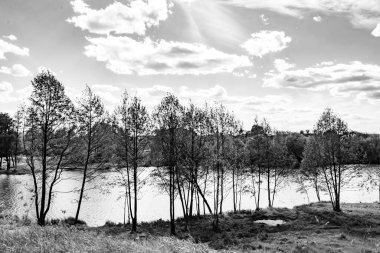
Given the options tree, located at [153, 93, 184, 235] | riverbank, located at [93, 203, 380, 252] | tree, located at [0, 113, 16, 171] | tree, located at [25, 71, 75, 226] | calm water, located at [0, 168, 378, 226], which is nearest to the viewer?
riverbank, located at [93, 203, 380, 252]

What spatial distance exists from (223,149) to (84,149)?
14.5 metres

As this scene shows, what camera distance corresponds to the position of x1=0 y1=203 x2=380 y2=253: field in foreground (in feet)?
29.0

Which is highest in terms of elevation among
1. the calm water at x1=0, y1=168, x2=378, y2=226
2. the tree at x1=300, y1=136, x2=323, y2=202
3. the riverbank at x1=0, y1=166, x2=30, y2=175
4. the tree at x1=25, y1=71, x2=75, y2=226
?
the tree at x1=25, y1=71, x2=75, y2=226

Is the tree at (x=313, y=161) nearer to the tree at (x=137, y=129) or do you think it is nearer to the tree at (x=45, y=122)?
the tree at (x=137, y=129)

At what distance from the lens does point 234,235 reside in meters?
26.3

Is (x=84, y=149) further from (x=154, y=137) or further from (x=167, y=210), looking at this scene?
(x=167, y=210)

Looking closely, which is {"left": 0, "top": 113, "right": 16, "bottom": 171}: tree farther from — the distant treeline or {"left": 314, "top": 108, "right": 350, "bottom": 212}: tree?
{"left": 314, "top": 108, "right": 350, "bottom": 212}: tree

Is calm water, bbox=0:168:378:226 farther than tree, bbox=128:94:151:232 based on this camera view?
Yes

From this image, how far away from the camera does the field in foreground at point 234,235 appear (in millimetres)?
8830

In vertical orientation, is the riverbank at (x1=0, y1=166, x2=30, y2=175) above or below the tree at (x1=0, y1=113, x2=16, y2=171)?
below

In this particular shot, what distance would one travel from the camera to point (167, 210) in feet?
142

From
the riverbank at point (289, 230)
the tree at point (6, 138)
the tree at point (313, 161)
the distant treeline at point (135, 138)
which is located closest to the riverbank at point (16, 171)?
the tree at point (6, 138)

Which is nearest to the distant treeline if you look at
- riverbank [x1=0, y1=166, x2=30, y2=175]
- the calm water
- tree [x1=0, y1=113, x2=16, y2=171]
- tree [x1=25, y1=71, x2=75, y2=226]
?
tree [x1=25, y1=71, x2=75, y2=226]

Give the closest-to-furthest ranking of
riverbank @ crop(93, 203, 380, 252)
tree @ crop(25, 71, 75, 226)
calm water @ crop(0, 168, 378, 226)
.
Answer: riverbank @ crop(93, 203, 380, 252) → tree @ crop(25, 71, 75, 226) → calm water @ crop(0, 168, 378, 226)
